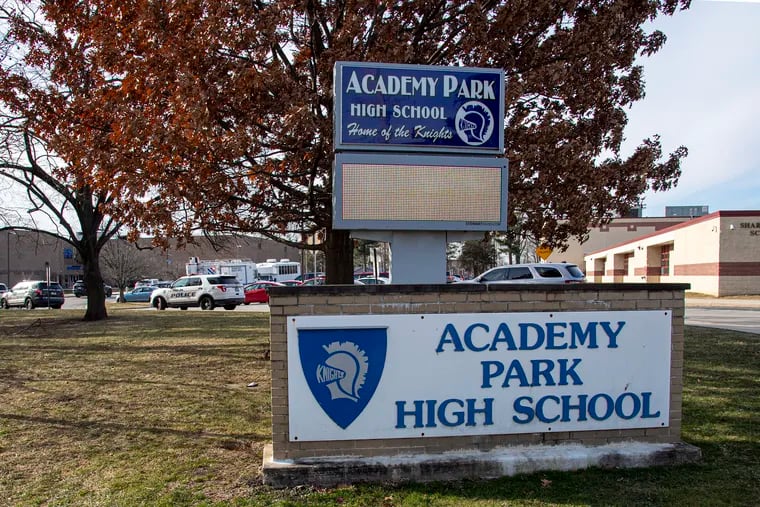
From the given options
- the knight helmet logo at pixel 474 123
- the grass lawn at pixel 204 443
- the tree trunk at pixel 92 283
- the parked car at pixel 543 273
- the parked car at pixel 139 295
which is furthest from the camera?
the parked car at pixel 139 295

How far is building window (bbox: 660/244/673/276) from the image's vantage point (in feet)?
133

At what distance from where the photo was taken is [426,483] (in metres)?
4.30

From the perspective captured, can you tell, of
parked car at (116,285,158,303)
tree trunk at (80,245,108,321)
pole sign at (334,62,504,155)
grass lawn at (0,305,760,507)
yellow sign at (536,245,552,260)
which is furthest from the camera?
parked car at (116,285,158,303)

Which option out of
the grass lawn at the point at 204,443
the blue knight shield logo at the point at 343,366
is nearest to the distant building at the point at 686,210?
the grass lawn at the point at 204,443

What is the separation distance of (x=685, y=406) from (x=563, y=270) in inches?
568

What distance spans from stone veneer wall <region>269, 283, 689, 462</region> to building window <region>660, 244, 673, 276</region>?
40.0m

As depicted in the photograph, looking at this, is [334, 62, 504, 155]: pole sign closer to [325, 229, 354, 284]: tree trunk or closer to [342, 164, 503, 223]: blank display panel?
[342, 164, 503, 223]: blank display panel

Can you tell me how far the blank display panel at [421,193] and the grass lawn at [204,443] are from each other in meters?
2.22

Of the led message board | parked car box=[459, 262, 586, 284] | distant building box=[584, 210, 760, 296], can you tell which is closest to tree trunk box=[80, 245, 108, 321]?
parked car box=[459, 262, 586, 284]

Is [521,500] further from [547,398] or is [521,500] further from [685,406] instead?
[685,406]

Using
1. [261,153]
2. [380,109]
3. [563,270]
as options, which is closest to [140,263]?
[563,270]

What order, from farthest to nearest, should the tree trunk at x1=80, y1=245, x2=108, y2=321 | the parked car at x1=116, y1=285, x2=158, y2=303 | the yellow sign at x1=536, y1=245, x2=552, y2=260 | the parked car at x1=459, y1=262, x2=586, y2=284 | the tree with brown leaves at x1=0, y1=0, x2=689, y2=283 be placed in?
1. the parked car at x1=116, y1=285, x2=158, y2=303
2. the parked car at x1=459, y1=262, x2=586, y2=284
3. the tree trunk at x1=80, y1=245, x2=108, y2=321
4. the yellow sign at x1=536, y1=245, x2=552, y2=260
5. the tree with brown leaves at x1=0, y1=0, x2=689, y2=283

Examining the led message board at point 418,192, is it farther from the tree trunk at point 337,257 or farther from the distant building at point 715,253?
the distant building at point 715,253

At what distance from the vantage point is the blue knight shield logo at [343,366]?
4.45 metres
